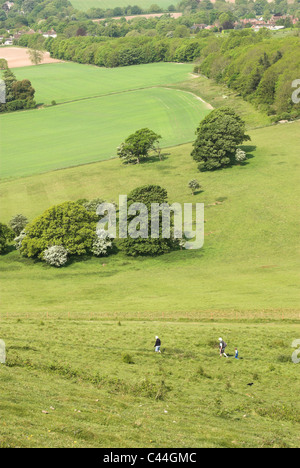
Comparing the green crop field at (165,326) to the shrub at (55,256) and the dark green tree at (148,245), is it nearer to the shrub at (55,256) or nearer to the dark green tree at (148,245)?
the dark green tree at (148,245)

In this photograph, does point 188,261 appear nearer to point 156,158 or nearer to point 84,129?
point 156,158

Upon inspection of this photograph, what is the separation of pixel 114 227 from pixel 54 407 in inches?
2117

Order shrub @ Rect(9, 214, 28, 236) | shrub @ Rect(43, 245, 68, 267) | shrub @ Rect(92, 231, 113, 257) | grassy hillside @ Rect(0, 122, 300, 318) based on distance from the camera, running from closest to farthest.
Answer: grassy hillside @ Rect(0, 122, 300, 318), shrub @ Rect(43, 245, 68, 267), shrub @ Rect(92, 231, 113, 257), shrub @ Rect(9, 214, 28, 236)

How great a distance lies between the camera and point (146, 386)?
3566 centimetres

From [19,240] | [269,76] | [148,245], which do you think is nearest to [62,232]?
[19,240]

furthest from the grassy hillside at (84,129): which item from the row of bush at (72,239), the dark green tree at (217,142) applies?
the row of bush at (72,239)

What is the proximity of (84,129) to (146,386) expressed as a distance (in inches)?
5487

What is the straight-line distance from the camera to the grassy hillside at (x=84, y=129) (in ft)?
451

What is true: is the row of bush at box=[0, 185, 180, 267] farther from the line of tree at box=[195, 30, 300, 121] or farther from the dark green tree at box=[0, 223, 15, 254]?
the line of tree at box=[195, 30, 300, 121]

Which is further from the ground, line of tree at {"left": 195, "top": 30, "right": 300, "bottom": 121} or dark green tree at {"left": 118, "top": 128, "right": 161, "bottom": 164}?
line of tree at {"left": 195, "top": 30, "right": 300, "bottom": 121}

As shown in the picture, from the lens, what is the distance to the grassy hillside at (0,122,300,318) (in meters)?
56.2

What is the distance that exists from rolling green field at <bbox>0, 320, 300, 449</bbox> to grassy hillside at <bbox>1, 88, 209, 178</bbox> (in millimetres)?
87273

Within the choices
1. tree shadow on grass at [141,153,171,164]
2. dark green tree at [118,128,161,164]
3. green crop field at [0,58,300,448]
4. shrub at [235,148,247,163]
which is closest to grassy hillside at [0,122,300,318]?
green crop field at [0,58,300,448]

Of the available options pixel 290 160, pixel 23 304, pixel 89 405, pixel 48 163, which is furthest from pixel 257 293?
pixel 48 163
